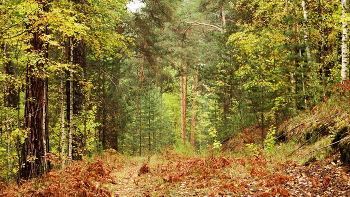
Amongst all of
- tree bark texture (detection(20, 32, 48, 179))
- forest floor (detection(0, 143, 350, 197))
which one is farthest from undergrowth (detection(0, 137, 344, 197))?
tree bark texture (detection(20, 32, 48, 179))

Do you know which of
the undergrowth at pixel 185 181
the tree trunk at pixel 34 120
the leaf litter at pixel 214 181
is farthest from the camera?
the tree trunk at pixel 34 120

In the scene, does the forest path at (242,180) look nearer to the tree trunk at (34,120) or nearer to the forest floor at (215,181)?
the forest floor at (215,181)

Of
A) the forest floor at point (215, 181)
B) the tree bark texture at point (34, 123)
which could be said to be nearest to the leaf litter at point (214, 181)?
the forest floor at point (215, 181)

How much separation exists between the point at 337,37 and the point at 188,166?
9.39 m

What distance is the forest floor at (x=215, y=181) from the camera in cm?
519

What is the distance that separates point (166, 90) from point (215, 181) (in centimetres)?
1689

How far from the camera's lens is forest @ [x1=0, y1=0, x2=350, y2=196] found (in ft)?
Answer: 20.4

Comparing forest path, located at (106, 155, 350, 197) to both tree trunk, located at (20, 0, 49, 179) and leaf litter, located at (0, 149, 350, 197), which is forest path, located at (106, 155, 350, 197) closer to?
leaf litter, located at (0, 149, 350, 197)

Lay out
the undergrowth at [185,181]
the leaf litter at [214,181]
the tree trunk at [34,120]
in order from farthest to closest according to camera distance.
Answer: the tree trunk at [34,120]
the undergrowth at [185,181]
the leaf litter at [214,181]

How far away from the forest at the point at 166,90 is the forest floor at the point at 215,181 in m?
0.03

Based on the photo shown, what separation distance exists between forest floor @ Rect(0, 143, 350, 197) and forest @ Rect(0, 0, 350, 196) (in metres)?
0.03

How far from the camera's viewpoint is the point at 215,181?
681 cm

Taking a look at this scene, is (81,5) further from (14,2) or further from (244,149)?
(244,149)

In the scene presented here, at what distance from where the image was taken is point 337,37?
12148mm
